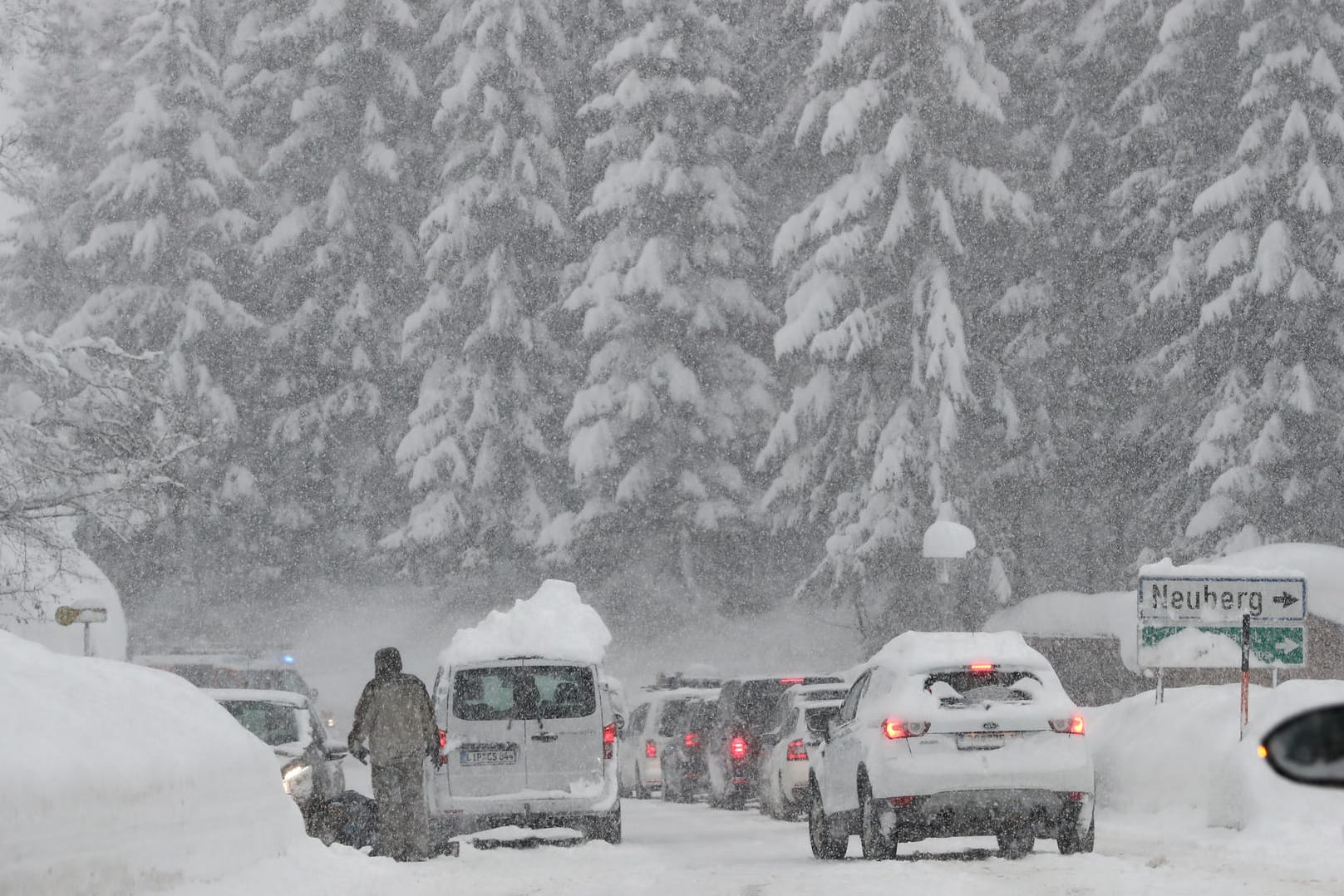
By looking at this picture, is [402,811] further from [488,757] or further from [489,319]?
[489,319]

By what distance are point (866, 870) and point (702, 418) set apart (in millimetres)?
29180

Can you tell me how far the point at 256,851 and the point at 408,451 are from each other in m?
32.1

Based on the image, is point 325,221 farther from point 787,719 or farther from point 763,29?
point 787,719

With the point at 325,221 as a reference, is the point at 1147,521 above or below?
below

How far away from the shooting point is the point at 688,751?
28.6 m

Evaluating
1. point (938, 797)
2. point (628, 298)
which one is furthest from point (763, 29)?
point (938, 797)

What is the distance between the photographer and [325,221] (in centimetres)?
4712

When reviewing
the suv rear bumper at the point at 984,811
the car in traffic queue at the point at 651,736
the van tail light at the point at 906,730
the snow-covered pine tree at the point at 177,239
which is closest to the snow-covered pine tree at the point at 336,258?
the snow-covered pine tree at the point at 177,239

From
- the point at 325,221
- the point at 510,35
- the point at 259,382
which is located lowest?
the point at 259,382

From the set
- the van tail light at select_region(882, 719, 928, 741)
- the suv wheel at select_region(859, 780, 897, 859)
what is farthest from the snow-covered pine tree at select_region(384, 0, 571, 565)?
the van tail light at select_region(882, 719, 928, 741)

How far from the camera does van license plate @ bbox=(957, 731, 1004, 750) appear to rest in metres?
14.7

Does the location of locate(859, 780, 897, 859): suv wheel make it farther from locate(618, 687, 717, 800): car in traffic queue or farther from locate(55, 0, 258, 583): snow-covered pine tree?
locate(55, 0, 258, 583): snow-covered pine tree

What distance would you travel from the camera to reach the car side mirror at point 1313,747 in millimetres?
3123

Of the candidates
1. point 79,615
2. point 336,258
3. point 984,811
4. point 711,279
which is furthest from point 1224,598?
point 336,258
